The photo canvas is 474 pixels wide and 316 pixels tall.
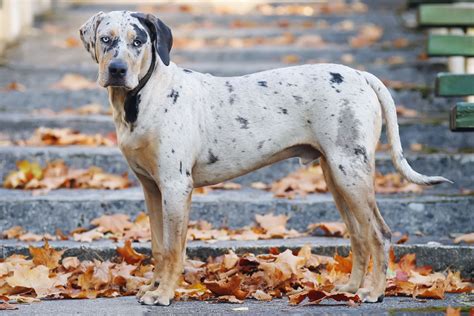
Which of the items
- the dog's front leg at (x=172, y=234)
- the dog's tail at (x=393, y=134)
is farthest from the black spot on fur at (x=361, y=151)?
the dog's front leg at (x=172, y=234)

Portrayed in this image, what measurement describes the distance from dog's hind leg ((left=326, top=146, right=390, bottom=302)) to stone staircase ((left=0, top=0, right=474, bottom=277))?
0.86 metres

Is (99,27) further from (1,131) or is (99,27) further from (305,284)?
(1,131)

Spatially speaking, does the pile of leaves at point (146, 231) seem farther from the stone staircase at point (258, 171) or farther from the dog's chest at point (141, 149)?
the dog's chest at point (141, 149)

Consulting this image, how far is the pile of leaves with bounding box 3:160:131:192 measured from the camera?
23.9 ft

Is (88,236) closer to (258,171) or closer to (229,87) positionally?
(229,87)

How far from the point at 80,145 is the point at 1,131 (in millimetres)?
769

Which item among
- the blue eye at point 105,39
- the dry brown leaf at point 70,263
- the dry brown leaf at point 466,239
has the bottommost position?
the dry brown leaf at point 466,239

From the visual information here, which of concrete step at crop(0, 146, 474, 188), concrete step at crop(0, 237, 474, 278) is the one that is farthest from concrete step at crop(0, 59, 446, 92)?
concrete step at crop(0, 237, 474, 278)

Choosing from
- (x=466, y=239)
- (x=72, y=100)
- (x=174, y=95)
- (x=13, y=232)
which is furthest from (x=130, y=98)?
(x=72, y=100)

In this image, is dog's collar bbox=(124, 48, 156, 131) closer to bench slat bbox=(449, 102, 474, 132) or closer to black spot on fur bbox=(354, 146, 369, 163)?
black spot on fur bbox=(354, 146, 369, 163)

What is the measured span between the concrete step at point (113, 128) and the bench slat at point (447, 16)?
863 mm

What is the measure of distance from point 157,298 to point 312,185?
8.14 feet

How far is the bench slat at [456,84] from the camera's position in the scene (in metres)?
6.77

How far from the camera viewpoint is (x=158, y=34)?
521 centimetres
